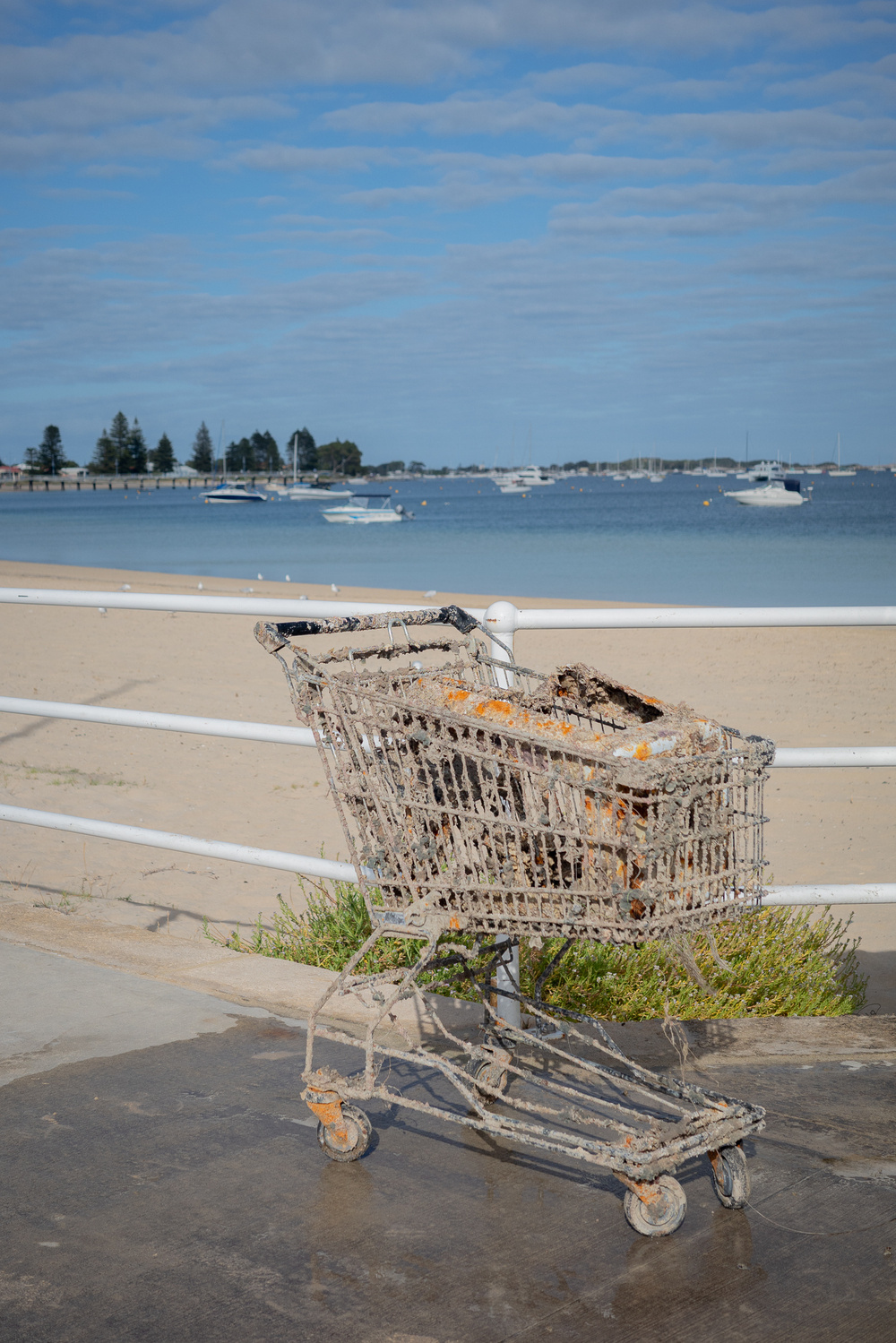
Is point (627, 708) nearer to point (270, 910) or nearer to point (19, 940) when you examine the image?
point (19, 940)

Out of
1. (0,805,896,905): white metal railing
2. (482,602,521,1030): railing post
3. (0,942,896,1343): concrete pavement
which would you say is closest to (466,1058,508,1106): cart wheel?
(0,942,896,1343): concrete pavement

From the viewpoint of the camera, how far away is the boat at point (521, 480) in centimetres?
17812

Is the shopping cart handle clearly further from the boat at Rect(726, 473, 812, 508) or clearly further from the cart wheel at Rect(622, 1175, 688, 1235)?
the boat at Rect(726, 473, 812, 508)

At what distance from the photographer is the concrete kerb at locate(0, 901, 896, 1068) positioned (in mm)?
3799

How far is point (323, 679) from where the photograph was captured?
304cm

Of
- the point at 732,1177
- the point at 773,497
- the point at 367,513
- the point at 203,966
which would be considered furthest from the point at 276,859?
the point at 773,497

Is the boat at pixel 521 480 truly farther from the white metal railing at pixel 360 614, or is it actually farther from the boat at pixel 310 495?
the white metal railing at pixel 360 614

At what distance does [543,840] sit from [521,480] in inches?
7077

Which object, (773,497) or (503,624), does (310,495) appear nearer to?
(773,497)

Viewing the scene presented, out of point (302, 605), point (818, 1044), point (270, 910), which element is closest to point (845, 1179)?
point (818, 1044)

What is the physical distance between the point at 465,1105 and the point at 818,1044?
46.9 inches

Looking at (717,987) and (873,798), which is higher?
(717,987)

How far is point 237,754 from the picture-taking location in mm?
11977

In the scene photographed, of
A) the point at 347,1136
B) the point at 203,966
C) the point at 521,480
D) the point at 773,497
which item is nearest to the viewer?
the point at 347,1136
